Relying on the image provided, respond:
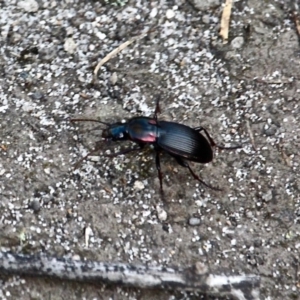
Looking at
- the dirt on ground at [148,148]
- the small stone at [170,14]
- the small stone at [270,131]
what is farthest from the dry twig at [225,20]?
the small stone at [270,131]

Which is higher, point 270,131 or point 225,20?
point 225,20

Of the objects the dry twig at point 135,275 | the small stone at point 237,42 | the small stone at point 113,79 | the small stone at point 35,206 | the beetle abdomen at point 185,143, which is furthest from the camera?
the small stone at point 237,42

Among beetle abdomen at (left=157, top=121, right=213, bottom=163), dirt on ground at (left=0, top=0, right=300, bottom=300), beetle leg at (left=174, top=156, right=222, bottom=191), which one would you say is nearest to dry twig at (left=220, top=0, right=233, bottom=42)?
dirt on ground at (left=0, top=0, right=300, bottom=300)

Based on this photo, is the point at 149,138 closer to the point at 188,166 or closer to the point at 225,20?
the point at 188,166

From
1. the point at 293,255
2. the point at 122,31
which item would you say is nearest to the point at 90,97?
the point at 122,31

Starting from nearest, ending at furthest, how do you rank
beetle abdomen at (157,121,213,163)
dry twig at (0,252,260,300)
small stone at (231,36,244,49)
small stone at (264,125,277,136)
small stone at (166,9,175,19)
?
1. dry twig at (0,252,260,300)
2. beetle abdomen at (157,121,213,163)
3. small stone at (264,125,277,136)
4. small stone at (231,36,244,49)
5. small stone at (166,9,175,19)

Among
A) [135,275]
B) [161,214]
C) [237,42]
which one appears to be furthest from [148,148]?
[237,42]

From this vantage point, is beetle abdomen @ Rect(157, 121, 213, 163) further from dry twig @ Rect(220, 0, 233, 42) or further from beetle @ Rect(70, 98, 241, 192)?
dry twig @ Rect(220, 0, 233, 42)

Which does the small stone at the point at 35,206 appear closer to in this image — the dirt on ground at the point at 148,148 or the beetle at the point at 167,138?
the dirt on ground at the point at 148,148
